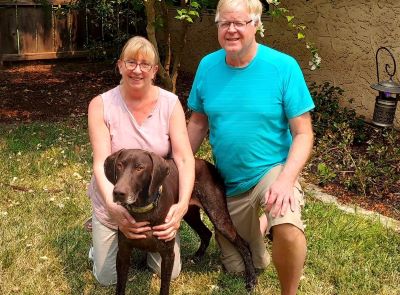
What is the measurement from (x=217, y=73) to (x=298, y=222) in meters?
1.03

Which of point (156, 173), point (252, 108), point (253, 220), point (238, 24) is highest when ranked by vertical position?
point (238, 24)

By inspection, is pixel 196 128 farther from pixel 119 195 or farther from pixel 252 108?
pixel 119 195

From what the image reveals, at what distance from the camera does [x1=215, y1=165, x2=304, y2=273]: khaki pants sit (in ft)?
9.59

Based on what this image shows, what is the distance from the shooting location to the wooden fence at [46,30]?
32.8ft

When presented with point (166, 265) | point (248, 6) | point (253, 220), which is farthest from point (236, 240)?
point (248, 6)

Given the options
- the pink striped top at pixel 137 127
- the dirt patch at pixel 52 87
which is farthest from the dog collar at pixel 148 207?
the dirt patch at pixel 52 87

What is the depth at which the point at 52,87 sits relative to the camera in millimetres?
8906

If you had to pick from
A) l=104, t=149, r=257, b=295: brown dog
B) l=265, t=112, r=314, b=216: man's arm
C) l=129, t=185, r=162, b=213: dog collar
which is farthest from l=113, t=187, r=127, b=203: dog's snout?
l=265, t=112, r=314, b=216: man's arm

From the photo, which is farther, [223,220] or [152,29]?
[152,29]

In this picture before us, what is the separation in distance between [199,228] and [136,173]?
1.34 m

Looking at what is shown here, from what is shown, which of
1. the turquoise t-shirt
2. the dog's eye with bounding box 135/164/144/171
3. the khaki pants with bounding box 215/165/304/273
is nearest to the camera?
the dog's eye with bounding box 135/164/144/171

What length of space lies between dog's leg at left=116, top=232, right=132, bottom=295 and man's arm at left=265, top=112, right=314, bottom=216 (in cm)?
84

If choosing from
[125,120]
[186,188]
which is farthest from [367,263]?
[125,120]

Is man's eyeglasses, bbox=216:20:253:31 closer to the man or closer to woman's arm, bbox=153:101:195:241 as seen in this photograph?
the man
